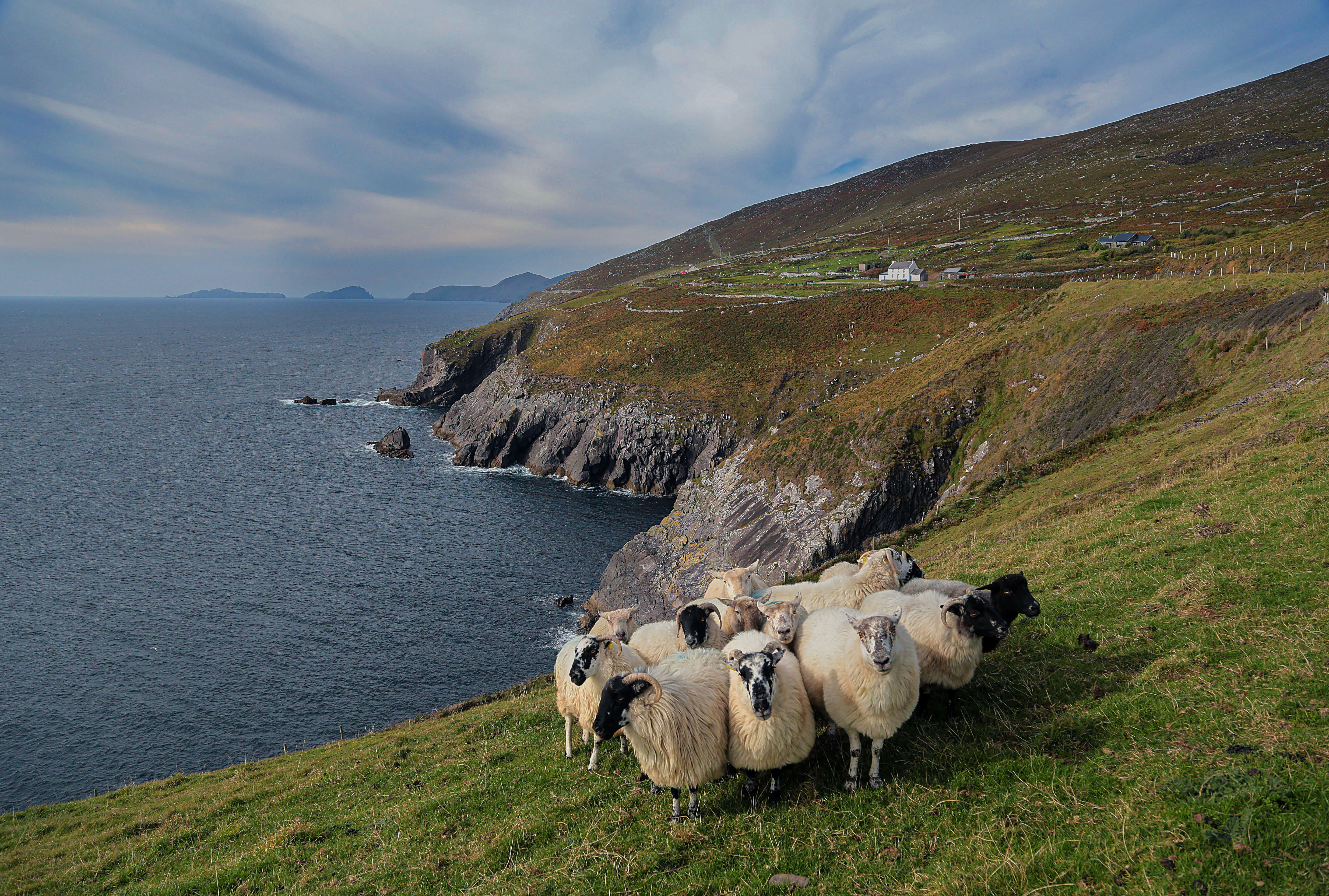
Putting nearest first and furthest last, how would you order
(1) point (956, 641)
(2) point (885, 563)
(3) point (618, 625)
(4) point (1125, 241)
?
(1) point (956, 641) → (2) point (885, 563) → (3) point (618, 625) → (4) point (1125, 241)

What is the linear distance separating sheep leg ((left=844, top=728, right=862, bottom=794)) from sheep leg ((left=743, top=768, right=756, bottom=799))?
54.8 inches

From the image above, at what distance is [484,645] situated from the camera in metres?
47.3

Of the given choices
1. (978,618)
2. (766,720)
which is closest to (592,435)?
(978,618)

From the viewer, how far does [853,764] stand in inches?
348

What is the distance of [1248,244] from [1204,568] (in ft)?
253

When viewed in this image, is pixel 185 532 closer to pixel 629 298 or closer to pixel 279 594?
pixel 279 594

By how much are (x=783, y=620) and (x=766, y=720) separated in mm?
2332

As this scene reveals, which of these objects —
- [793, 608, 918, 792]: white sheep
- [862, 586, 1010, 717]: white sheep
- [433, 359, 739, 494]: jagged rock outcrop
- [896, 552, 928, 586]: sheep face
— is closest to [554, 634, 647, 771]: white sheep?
[793, 608, 918, 792]: white sheep

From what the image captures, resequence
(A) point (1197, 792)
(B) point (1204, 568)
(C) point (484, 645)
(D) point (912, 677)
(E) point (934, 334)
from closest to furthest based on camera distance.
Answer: (A) point (1197, 792) < (D) point (912, 677) < (B) point (1204, 568) < (C) point (484, 645) < (E) point (934, 334)

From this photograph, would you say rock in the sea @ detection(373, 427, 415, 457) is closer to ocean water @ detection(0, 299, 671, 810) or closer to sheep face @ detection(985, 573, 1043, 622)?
ocean water @ detection(0, 299, 671, 810)

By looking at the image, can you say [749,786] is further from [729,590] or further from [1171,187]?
[1171,187]

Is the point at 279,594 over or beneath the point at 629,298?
beneath

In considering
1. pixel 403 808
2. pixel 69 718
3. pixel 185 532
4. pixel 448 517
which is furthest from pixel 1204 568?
pixel 185 532

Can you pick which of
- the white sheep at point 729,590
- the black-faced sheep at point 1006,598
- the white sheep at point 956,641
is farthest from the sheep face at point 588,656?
the black-faced sheep at point 1006,598
